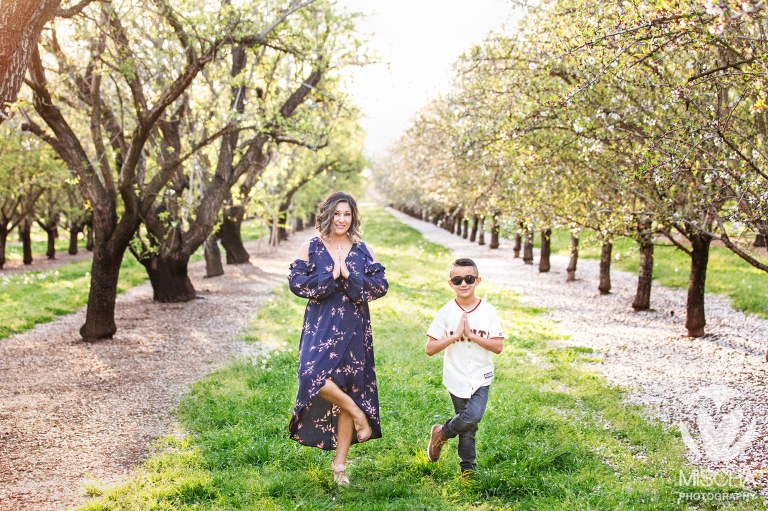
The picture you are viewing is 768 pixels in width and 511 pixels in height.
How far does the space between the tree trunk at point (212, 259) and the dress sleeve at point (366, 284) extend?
18.4m

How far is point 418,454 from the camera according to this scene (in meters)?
6.18

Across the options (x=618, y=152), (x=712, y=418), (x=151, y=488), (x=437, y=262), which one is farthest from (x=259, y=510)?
(x=437, y=262)

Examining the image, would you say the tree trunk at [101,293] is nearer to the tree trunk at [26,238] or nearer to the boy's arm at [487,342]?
the boy's arm at [487,342]

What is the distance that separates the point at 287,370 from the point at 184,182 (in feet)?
31.8

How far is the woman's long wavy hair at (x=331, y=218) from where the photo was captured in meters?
5.57

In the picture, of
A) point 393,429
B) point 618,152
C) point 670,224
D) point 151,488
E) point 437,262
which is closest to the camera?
point 151,488

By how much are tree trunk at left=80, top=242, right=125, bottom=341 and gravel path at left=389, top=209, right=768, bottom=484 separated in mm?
8814

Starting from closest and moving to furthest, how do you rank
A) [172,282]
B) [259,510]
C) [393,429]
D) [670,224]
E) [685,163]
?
1. [259,510]
2. [393,429]
3. [685,163]
4. [670,224]
5. [172,282]

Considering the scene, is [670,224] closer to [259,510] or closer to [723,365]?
[723,365]

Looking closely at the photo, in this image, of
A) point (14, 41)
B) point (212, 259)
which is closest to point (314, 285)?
point (14, 41)

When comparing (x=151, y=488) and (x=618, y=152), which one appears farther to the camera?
(x=618, y=152)

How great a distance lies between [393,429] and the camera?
7.15 metres

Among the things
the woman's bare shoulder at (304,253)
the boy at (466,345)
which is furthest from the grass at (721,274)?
the woman's bare shoulder at (304,253)

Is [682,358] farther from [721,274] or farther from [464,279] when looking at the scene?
[721,274]
